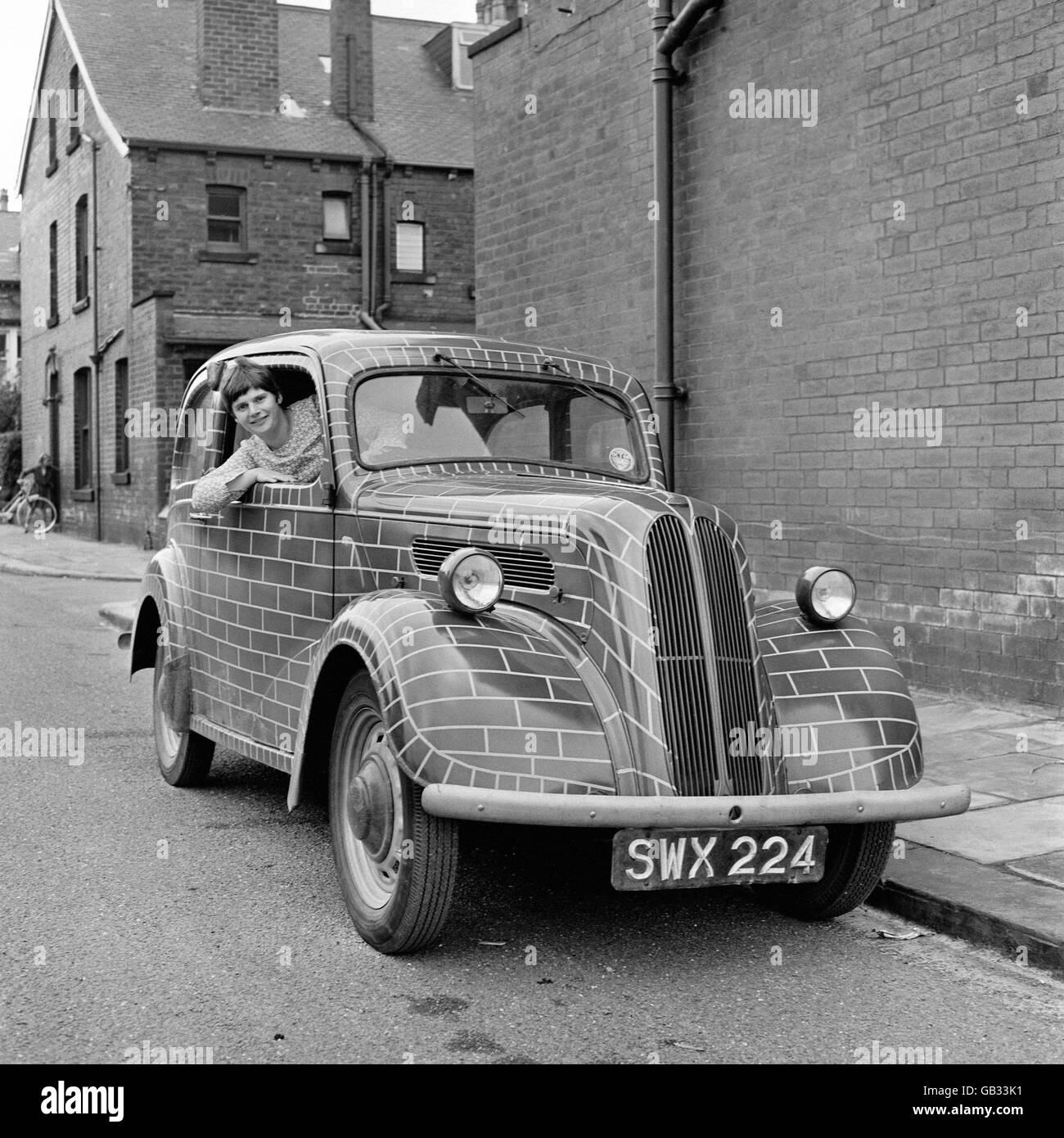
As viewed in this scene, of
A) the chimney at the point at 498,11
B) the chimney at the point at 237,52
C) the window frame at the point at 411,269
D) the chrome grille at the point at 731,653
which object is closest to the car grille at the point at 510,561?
the chrome grille at the point at 731,653

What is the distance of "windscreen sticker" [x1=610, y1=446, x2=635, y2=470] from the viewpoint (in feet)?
19.4

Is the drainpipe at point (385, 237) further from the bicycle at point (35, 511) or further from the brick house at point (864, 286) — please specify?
the brick house at point (864, 286)

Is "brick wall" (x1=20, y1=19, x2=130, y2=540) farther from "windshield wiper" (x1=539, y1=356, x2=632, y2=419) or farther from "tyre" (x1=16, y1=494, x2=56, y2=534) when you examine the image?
"windshield wiper" (x1=539, y1=356, x2=632, y2=419)

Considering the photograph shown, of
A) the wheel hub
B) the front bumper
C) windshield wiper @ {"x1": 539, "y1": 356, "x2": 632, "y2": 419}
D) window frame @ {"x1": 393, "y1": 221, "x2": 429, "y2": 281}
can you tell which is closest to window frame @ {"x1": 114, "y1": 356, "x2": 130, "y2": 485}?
window frame @ {"x1": 393, "y1": 221, "x2": 429, "y2": 281}

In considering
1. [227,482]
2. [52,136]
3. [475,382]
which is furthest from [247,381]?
[52,136]

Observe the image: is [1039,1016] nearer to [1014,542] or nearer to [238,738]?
[238,738]

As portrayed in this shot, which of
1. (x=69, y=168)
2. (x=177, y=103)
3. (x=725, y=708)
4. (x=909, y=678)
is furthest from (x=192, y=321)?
(x=725, y=708)

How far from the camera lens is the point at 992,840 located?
5.62m

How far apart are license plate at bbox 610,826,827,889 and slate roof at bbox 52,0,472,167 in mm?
22260

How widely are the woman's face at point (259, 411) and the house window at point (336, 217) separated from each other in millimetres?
20522

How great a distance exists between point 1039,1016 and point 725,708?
1237 mm

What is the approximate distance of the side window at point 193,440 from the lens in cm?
667

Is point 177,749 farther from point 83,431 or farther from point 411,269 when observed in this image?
point 83,431

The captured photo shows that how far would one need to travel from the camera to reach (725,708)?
438 cm
